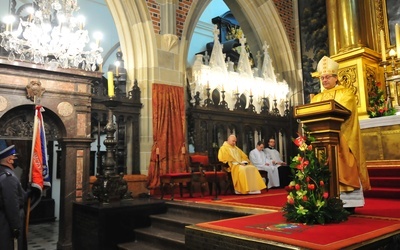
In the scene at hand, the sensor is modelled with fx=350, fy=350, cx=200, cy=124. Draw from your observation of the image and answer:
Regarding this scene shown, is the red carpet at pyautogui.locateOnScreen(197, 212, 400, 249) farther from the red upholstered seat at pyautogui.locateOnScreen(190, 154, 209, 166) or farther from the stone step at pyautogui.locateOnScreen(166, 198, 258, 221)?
the red upholstered seat at pyautogui.locateOnScreen(190, 154, 209, 166)

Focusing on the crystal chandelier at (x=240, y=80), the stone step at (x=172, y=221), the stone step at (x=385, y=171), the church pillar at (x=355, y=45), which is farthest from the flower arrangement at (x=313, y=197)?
the crystal chandelier at (x=240, y=80)

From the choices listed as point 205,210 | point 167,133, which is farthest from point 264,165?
point 205,210

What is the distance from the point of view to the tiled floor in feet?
21.4

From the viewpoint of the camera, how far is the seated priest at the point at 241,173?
22.9ft

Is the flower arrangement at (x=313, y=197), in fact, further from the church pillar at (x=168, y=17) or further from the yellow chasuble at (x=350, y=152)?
the church pillar at (x=168, y=17)

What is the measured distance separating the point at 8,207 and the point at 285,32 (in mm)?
9302

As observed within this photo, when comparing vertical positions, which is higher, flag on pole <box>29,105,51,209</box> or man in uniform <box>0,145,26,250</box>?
flag on pole <box>29,105,51,209</box>

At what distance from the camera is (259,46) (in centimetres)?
1102

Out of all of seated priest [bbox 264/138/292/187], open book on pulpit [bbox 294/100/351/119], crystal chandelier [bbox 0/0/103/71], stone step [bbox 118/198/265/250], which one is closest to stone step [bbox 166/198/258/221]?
stone step [bbox 118/198/265/250]

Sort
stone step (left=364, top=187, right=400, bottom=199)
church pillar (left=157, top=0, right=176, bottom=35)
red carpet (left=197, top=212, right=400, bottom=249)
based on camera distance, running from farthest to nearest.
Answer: church pillar (left=157, top=0, right=176, bottom=35) → stone step (left=364, top=187, right=400, bottom=199) → red carpet (left=197, top=212, right=400, bottom=249)

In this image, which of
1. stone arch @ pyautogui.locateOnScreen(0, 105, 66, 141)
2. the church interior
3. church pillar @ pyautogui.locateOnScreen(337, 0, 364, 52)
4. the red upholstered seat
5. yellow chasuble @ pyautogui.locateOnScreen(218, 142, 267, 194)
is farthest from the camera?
church pillar @ pyautogui.locateOnScreen(337, 0, 364, 52)

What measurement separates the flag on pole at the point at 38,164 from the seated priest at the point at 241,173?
334cm

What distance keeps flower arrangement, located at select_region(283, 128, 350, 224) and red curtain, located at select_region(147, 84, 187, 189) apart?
399 centimetres

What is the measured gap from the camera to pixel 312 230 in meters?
3.11
